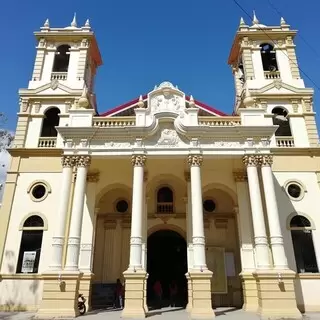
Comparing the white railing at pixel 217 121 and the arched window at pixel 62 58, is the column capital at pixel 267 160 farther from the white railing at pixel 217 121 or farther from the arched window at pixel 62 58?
the arched window at pixel 62 58

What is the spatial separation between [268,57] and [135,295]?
733 inches

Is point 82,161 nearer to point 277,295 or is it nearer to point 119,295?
point 119,295

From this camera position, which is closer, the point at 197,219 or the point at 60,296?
the point at 60,296

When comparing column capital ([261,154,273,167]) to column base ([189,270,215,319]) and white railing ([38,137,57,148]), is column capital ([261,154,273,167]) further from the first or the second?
white railing ([38,137,57,148])

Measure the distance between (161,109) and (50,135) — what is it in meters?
7.80

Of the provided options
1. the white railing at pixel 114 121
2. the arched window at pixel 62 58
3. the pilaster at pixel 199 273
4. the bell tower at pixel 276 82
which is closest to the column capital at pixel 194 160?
the pilaster at pixel 199 273

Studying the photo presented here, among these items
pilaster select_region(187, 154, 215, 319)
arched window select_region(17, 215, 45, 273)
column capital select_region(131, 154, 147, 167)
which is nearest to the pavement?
pilaster select_region(187, 154, 215, 319)

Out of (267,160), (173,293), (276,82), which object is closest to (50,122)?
(173,293)

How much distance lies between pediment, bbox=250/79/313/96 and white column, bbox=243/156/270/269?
7261 millimetres

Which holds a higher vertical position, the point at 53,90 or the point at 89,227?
the point at 53,90

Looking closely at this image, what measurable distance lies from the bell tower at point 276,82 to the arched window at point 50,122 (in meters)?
11.5

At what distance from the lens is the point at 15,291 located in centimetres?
1578

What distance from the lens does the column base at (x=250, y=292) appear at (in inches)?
571

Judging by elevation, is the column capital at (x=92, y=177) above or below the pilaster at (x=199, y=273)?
above
